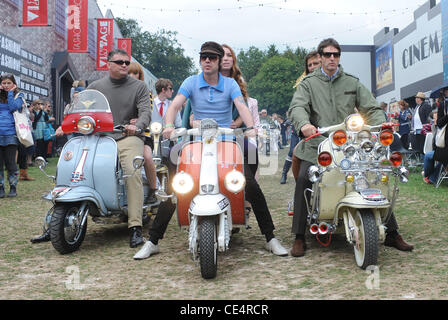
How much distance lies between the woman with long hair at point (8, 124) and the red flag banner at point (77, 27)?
1222 cm

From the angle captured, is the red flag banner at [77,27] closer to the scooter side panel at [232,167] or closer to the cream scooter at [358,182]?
the scooter side panel at [232,167]

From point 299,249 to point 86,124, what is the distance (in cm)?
→ 214

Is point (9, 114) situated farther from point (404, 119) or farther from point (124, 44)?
point (124, 44)

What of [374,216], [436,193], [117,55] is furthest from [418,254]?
[436,193]

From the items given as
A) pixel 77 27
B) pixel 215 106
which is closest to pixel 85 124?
pixel 215 106

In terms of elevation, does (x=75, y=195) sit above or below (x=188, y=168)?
below

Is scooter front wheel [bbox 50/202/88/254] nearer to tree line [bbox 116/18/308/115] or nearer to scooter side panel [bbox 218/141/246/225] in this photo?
scooter side panel [bbox 218/141/246/225]

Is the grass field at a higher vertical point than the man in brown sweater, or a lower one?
lower

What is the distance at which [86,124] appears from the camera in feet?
14.6

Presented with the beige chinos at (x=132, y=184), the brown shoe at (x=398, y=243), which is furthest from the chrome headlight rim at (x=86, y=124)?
the brown shoe at (x=398, y=243)

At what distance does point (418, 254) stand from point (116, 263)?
7.69ft

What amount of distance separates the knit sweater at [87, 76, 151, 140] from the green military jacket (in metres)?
1.48

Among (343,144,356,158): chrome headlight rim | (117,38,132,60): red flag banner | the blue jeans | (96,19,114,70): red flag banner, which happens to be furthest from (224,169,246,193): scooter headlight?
(117,38,132,60): red flag banner

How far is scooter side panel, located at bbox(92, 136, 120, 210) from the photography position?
14.4 feet
